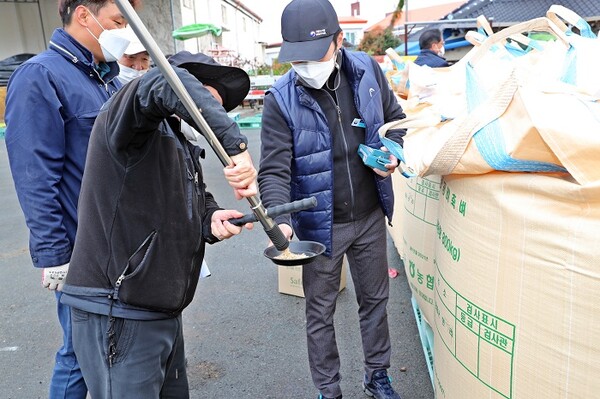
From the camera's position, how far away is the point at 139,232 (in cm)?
132

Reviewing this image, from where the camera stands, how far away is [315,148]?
6.38 feet

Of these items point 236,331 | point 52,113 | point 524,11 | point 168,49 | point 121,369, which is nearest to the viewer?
point 121,369

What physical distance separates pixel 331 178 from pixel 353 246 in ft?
1.15

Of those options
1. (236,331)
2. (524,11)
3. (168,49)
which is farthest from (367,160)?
(168,49)

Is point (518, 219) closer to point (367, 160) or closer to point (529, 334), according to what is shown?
point (529, 334)

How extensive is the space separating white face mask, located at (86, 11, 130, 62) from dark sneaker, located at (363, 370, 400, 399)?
1.66 m

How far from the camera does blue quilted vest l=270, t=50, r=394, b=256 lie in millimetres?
1932

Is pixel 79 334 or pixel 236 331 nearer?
pixel 79 334

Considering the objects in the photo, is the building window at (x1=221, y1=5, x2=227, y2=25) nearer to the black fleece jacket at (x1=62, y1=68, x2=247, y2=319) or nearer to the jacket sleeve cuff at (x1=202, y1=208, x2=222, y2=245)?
the jacket sleeve cuff at (x1=202, y1=208, x2=222, y2=245)

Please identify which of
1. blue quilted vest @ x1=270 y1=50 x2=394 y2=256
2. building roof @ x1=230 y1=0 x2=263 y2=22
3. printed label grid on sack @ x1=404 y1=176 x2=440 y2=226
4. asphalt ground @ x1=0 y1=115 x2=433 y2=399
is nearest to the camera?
blue quilted vest @ x1=270 y1=50 x2=394 y2=256

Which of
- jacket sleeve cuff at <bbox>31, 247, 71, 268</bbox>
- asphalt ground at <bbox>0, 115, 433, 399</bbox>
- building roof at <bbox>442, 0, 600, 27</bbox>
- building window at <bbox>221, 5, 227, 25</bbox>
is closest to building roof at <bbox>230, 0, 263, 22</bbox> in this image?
building window at <bbox>221, 5, 227, 25</bbox>

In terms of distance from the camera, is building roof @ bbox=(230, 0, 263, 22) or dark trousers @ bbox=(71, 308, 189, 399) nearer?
dark trousers @ bbox=(71, 308, 189, 399)

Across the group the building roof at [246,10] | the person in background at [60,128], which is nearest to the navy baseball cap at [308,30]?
the person in background at [60,128]

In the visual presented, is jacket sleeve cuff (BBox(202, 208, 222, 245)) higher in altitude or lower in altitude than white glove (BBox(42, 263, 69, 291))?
higher
